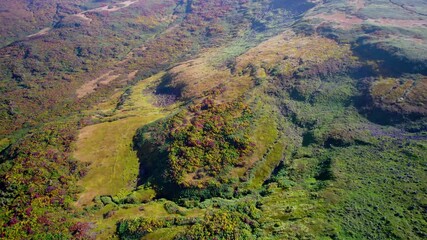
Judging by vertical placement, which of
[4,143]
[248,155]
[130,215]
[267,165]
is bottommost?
[267,165]

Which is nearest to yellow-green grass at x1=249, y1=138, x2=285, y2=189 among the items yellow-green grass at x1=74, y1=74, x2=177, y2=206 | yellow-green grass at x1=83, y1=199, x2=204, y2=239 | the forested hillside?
the forested hillside

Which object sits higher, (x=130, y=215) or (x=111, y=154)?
(x=111, y=154)

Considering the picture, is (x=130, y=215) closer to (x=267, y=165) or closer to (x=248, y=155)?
(x=248, y=155)

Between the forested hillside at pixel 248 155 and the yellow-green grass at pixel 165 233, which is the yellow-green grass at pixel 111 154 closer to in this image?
the forested hillside at pixel 248 155

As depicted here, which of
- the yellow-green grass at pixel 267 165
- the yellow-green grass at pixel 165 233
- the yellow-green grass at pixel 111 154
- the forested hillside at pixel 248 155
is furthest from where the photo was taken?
the yellow-green grass at pixel 111 154

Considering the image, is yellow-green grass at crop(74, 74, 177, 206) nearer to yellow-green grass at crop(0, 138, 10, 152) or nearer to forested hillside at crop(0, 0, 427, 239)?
forested hillside at crop(0, 0, 427, 239)

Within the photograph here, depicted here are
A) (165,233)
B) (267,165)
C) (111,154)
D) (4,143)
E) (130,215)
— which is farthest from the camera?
(4,143)

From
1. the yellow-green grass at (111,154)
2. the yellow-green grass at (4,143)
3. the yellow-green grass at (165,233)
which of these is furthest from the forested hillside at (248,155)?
the yellow-green grass at (4,143)

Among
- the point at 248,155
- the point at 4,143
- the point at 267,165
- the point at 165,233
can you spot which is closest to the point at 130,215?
the point at 165,233

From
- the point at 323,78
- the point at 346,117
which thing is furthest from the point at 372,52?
the point at 346,117
